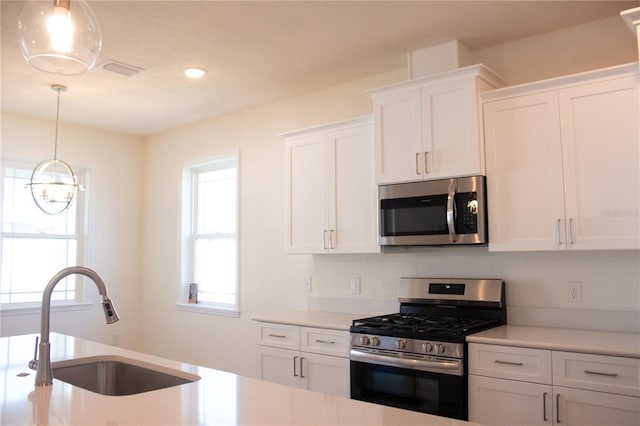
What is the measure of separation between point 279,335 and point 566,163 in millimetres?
2054

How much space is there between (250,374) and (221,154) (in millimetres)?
2021

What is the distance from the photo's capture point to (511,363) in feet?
8.36

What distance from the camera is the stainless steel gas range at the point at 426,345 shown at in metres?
2.67

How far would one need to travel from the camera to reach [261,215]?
460 centimetres

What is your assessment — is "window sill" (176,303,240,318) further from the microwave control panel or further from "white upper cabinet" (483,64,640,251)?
"white upper cabinet" (483,64,640,251)

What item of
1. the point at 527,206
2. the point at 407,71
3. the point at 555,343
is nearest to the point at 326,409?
the point at 555,343

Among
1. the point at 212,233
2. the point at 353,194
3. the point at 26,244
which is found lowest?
the point at 26,244

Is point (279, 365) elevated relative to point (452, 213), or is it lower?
lower

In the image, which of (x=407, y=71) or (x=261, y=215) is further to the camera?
(x=261, y=215)

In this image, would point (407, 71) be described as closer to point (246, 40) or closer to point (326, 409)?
point (246, 40)

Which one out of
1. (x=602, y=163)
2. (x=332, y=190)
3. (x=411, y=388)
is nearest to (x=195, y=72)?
(x=332, y=190)

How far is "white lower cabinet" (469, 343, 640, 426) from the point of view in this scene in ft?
7.42

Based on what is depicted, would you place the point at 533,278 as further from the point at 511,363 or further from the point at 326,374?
the point at 326,374

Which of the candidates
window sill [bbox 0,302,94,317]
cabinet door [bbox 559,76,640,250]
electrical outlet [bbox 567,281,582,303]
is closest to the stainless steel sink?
cabinet door [bbox 559,76,640,250]
